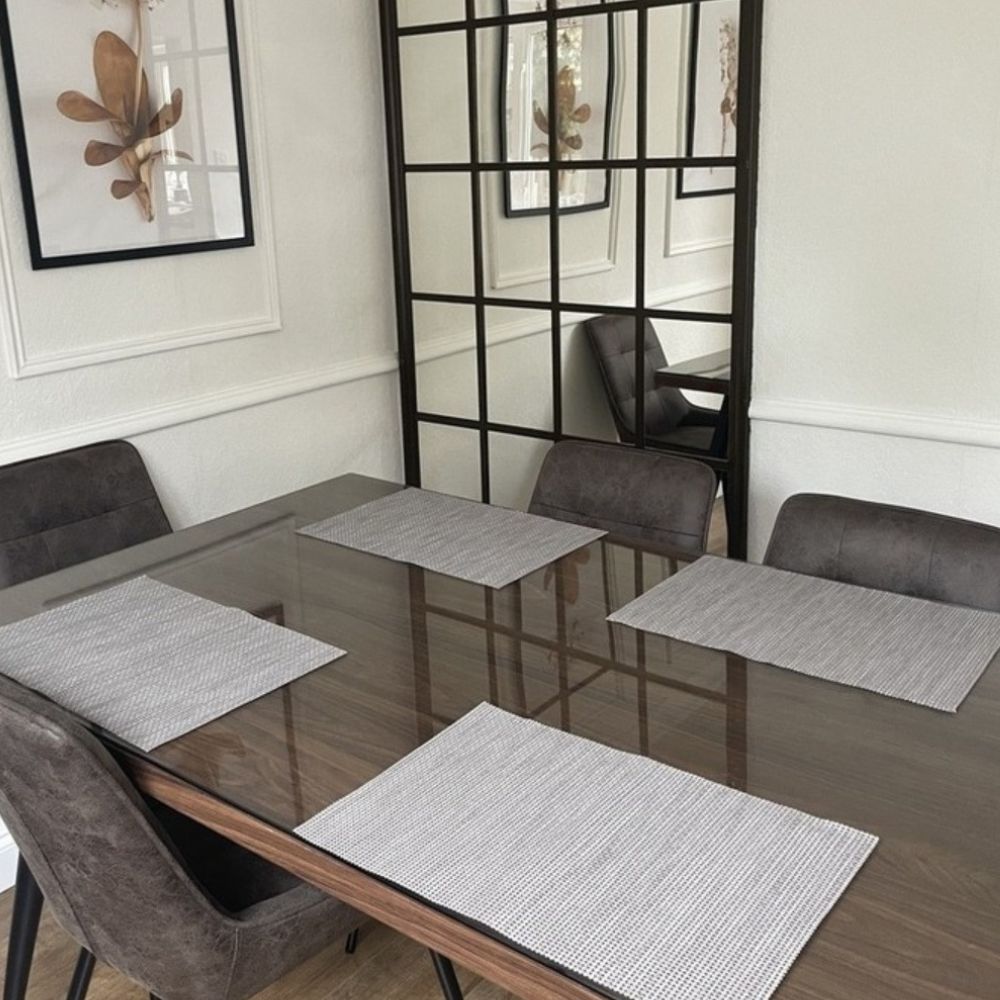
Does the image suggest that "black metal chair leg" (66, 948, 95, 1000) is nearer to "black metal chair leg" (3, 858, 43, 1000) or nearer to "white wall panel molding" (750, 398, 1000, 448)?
"black metal chair leg" (3, 858, 43, 1000)

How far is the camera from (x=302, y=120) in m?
2.88

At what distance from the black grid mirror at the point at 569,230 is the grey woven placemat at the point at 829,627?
0.90 metres

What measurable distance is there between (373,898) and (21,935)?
0.99 m

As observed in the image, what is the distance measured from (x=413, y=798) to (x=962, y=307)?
166 centimetres

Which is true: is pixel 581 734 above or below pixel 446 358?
below

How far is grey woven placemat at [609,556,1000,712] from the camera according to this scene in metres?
1.49

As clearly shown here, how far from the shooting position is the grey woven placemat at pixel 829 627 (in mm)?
1493

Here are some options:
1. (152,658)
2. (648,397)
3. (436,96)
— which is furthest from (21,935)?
(436,96)

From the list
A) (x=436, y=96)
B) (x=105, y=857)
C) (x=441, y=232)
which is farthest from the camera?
(x=441, y=232)

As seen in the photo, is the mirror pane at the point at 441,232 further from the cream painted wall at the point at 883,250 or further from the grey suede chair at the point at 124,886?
the grey suede chair at the point at 124,886

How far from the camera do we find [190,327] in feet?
8.87

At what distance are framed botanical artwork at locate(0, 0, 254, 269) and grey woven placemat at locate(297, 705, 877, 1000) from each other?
1.62 meters

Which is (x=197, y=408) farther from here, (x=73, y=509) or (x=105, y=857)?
(x=105, y=857)

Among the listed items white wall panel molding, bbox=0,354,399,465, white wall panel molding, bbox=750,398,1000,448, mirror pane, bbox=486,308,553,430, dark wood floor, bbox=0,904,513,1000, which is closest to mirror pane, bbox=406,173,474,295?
mirror pane, bbox=486,308,553,430
